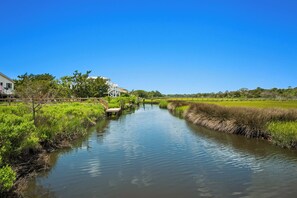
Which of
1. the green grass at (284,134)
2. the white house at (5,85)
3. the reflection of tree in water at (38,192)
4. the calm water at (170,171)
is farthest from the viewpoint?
the white house at (5,85)

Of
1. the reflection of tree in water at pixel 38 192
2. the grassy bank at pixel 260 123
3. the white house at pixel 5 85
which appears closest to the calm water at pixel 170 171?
the reflection of tree in water at pixel 38 192

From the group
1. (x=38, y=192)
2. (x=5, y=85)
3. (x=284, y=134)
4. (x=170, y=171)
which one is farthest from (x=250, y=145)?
(x=5, y=85)

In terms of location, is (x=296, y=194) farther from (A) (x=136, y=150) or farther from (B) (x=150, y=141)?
(B) (x=150, y=141)

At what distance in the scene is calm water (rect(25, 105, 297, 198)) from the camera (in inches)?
346

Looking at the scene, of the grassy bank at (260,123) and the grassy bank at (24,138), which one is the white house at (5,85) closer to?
the grassy bank at (24,138)

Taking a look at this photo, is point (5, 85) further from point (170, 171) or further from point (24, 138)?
point (170, 171)

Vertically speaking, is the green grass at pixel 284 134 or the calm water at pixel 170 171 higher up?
the green grass at pixel 284 134

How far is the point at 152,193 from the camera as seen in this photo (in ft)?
28.3

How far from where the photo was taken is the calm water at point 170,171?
8797 mm

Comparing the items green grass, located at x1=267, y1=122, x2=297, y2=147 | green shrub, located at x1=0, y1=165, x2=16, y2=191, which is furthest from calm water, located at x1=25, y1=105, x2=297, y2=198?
green shrub, located at x1=0, y1=165, x2=16, y2=191

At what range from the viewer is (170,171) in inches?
436

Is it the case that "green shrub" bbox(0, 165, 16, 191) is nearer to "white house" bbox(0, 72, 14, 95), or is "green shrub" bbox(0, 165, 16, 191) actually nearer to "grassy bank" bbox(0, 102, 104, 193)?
"grassy bank" bbox(0, 102, 104, 193)

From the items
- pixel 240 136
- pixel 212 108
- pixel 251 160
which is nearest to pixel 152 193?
pixel 251 160

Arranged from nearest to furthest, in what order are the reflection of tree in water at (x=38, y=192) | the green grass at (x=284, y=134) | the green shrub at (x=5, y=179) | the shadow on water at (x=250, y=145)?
the green shrub at (x=5, y=179) → the reflection of tree in water at (x=38, y=192) → the shadow on water at (x=250, y=145) → the green grass at (x=284, y=134)
